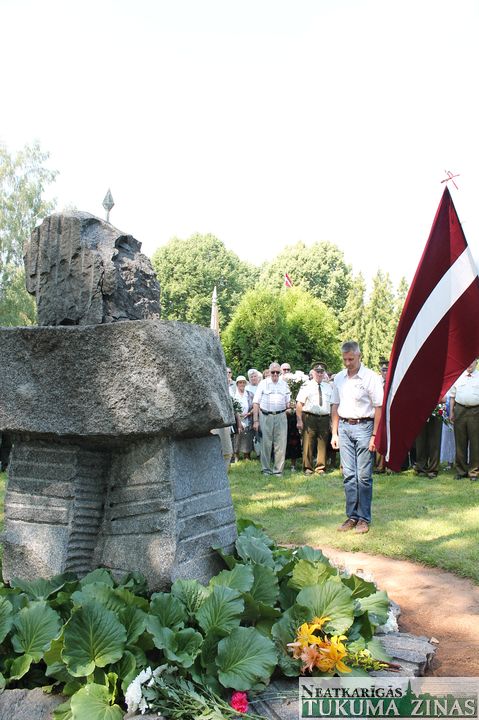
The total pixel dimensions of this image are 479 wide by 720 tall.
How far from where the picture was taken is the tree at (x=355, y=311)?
44.1 meters

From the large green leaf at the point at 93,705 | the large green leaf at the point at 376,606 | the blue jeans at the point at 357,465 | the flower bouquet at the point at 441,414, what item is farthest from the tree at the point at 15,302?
the large green leaf at the point at 93,705

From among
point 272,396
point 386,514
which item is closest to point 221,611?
point 386,514

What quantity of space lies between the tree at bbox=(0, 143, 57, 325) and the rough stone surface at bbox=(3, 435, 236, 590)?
25052 mm

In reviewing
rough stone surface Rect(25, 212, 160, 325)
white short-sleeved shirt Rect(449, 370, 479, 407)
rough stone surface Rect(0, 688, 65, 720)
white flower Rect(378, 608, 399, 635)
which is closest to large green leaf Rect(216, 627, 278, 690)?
rough stone surface Rect(0, 688, 65, 720)

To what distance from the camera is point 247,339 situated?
20.0m

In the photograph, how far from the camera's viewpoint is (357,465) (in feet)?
21.4

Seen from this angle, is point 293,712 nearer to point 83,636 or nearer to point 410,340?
point 83,636

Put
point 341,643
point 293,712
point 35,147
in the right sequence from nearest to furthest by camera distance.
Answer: point 293,712 < point 341,643 < point 35,147

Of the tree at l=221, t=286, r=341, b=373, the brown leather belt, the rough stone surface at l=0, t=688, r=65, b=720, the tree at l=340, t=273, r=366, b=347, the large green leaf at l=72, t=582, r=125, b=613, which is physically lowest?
the rough stone surface at l=0, t=688, r=65, b=720

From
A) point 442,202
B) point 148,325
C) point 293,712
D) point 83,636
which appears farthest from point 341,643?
point 442,202

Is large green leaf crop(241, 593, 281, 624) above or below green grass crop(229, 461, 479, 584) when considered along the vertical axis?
above

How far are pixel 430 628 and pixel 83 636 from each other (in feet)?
7.55

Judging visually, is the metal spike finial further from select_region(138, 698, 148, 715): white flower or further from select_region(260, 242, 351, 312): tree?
select_region(260, 242, 351, 312): tree

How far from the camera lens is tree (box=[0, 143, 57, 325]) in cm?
2761
